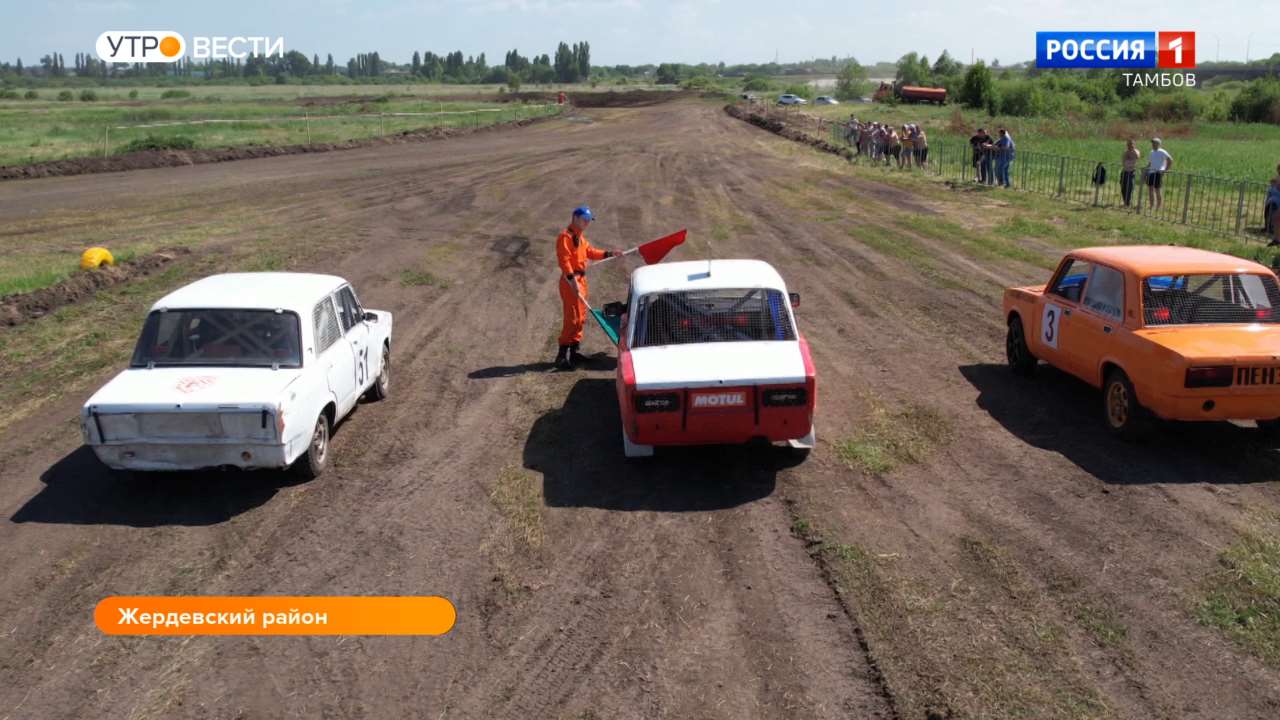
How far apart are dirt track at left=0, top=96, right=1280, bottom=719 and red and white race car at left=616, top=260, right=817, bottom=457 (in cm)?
53

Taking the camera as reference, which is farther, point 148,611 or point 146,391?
point 146,391

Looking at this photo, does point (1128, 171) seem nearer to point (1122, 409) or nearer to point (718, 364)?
point (1122, 409)

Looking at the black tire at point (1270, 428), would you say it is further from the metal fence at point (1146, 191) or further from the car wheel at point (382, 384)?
the metal fence at point (1146, 191)

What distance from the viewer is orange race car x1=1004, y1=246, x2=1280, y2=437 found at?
28.7 feet

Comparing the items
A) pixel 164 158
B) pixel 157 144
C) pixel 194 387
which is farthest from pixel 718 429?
pixel 157 144

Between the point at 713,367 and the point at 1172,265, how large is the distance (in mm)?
4676

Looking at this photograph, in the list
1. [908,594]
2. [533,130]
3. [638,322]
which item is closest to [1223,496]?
[908,594]

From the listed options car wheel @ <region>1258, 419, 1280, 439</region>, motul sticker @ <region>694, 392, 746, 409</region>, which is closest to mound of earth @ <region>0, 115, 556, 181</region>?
motul sticker @ <region>694, 392, 746, 409</region>

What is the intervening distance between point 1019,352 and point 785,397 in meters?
4.77

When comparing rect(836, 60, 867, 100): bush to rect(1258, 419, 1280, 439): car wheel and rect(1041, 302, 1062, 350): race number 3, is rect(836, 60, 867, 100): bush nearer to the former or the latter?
rect(1041, 302, 1062, 350): race number 3

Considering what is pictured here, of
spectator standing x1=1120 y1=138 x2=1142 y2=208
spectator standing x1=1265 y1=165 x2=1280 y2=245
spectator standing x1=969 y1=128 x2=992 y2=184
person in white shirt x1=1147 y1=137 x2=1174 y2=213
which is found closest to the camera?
spectator standing x1=1265 y1=165 x2=1280 y2=245

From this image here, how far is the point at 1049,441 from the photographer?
9.68m

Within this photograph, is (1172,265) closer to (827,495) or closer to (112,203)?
(827,495)

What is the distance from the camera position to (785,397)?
27.7 ft
